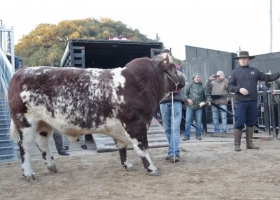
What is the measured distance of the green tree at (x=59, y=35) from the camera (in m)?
40.3

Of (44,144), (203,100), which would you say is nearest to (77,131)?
(44,144)

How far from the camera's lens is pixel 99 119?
568 centimetres

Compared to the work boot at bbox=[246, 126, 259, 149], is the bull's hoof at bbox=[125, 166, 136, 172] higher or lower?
lower

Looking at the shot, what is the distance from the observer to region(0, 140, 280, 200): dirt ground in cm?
459

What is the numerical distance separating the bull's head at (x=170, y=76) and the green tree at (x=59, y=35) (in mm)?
33138

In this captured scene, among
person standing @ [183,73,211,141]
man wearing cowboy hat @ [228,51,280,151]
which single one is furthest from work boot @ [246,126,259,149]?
person standing @ [183,73,211,141]

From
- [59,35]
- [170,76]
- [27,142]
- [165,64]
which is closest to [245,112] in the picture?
[170,76]

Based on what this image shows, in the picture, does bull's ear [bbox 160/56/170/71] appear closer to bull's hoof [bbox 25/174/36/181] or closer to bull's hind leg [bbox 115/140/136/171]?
bull's hind leg [bbox 115/140/136/171]

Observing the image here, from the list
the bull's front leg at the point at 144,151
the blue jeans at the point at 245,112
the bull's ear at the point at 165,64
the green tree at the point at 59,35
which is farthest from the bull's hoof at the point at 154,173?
the green tree at the point at 59,35

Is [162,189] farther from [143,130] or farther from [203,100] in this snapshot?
[203,100]

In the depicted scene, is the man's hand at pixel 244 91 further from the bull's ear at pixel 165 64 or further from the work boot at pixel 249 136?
the bull's ear at pixel 165 64

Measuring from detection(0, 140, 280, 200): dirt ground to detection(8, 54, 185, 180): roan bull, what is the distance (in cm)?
45

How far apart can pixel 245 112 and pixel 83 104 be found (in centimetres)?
367

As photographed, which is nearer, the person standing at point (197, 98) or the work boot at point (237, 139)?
the work boot at point (237, 139)
